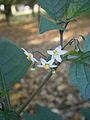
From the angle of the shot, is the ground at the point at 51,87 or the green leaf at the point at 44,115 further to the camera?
the ground at the point at 51,87

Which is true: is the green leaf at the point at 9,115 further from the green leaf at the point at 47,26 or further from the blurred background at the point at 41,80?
the blurred background at the point at 41,80

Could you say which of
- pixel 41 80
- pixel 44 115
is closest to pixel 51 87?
pixel 41 80

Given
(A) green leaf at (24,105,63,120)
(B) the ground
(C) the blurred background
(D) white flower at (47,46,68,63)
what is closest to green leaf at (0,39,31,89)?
(D) white flower at (47,46,68,63)

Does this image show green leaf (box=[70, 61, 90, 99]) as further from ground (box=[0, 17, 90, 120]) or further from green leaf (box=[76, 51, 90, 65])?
ground (box=[0, 17, 90, 120])

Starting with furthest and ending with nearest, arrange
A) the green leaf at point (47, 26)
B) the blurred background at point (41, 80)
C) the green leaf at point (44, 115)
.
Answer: the blurred background at point (41, 80) → the green leaf at point (44, 115) → the green leaf at point (47, 26)

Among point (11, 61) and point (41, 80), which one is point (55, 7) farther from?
point (41, 80)

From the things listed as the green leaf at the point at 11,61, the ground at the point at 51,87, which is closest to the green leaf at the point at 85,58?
the green leaf at the point at 11,61
